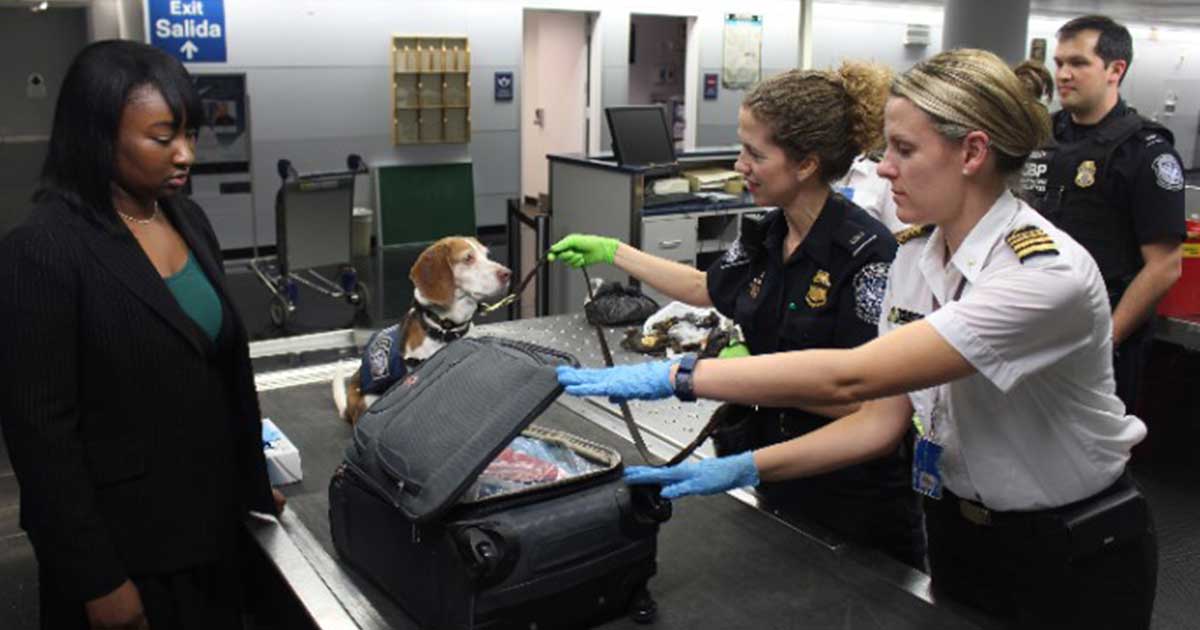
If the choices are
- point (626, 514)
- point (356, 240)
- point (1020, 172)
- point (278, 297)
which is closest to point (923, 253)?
point (1020, 172)

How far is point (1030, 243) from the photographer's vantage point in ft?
4.90

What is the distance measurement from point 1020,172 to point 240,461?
1503 mm

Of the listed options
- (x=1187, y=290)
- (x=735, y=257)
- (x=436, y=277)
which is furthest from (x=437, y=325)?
(x=1187, y=290)

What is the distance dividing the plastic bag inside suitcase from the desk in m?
3.78

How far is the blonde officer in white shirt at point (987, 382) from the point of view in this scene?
4.81ft

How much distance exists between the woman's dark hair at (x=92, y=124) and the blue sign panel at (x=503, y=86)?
9.22 meters

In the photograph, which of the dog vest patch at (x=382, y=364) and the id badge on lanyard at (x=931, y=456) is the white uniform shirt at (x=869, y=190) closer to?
the dog vest patch at (x=382, y=364)

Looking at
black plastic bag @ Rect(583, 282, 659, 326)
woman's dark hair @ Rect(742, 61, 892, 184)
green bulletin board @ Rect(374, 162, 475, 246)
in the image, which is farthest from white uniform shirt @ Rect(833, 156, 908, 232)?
green bulletin board @ Rect(374, 162, 475, 246)

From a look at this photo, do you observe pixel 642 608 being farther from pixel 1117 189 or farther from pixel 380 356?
pixel 1117 189

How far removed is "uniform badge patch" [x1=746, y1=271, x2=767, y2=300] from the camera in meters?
2.15

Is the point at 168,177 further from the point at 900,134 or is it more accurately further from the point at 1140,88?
the point at 1140,88

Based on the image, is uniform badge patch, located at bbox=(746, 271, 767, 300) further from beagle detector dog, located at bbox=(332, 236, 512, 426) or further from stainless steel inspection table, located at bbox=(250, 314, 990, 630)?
beagle detector dog, located at bbox=(332, 236, 512, 426)

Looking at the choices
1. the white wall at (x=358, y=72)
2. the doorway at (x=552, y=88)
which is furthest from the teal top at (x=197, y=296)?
the doorway at (x=552, y=88)

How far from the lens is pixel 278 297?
7062 mm
